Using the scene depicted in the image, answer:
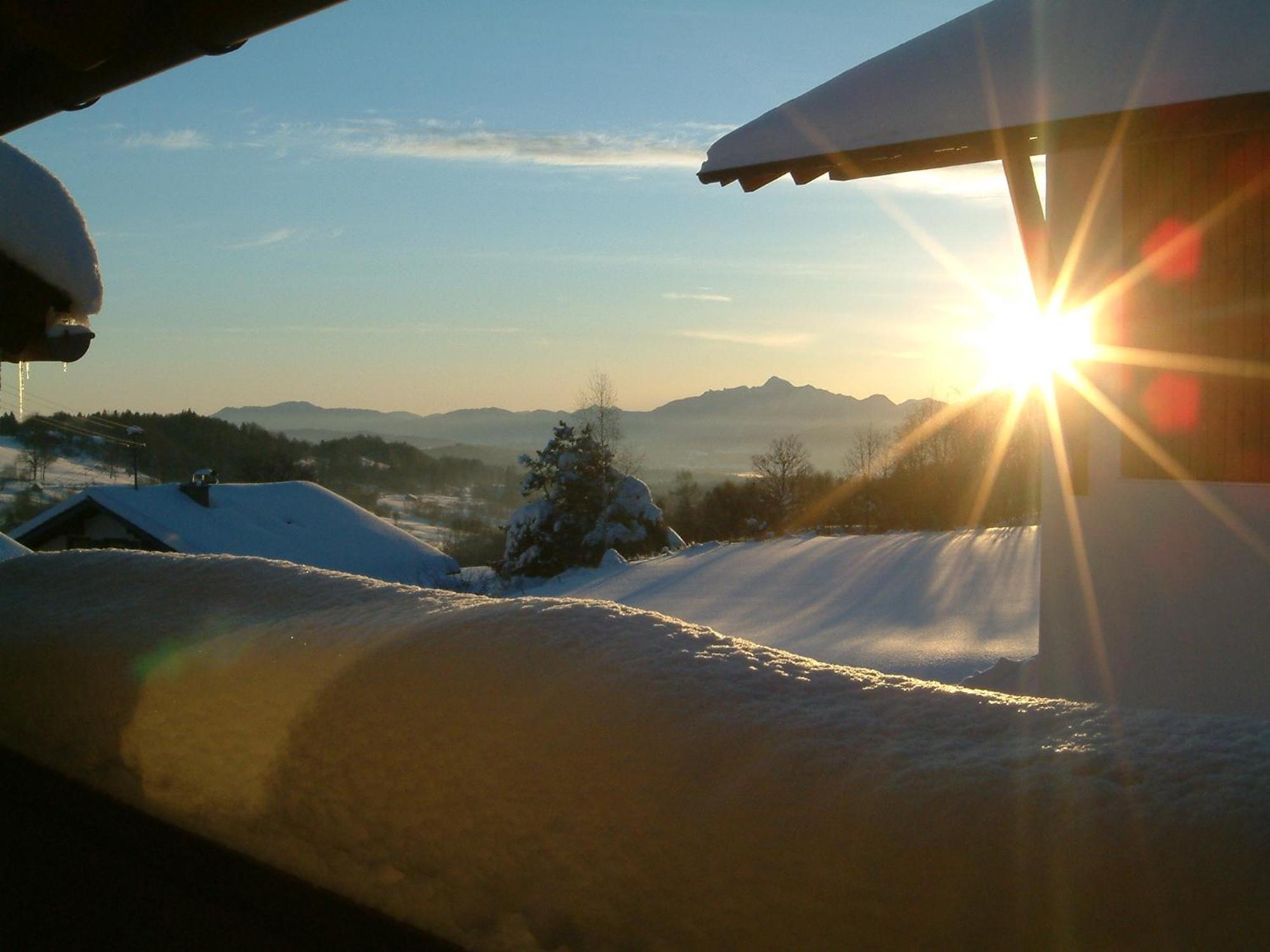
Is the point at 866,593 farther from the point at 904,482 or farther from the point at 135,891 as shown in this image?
the point at 135,891

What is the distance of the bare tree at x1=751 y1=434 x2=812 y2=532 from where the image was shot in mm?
24219

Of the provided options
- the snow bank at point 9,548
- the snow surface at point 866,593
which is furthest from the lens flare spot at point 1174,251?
the snow bank at point 9,548

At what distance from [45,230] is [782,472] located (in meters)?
21.2

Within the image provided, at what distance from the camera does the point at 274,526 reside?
3123 cm

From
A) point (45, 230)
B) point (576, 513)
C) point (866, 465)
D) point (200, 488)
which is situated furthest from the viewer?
point (200, 488)

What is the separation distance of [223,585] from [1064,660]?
4.25 meters

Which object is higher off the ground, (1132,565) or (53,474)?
(1132,565)

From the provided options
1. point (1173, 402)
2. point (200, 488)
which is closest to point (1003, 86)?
point (1173, 402)

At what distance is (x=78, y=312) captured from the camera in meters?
4.29

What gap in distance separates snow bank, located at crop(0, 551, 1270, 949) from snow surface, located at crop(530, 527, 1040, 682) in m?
6.50

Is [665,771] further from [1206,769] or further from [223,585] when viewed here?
[223,585]

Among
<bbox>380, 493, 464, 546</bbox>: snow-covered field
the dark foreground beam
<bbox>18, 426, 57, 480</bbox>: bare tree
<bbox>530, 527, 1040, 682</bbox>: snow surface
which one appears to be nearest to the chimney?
<bbox>18, 426, 57, 480</bbox>: bare tree

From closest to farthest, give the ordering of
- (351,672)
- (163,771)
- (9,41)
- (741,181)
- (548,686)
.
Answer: (548,686) → (351,672) → (163,771) → (9,41) → (741,181)

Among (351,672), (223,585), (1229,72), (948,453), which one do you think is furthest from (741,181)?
(948,453)
